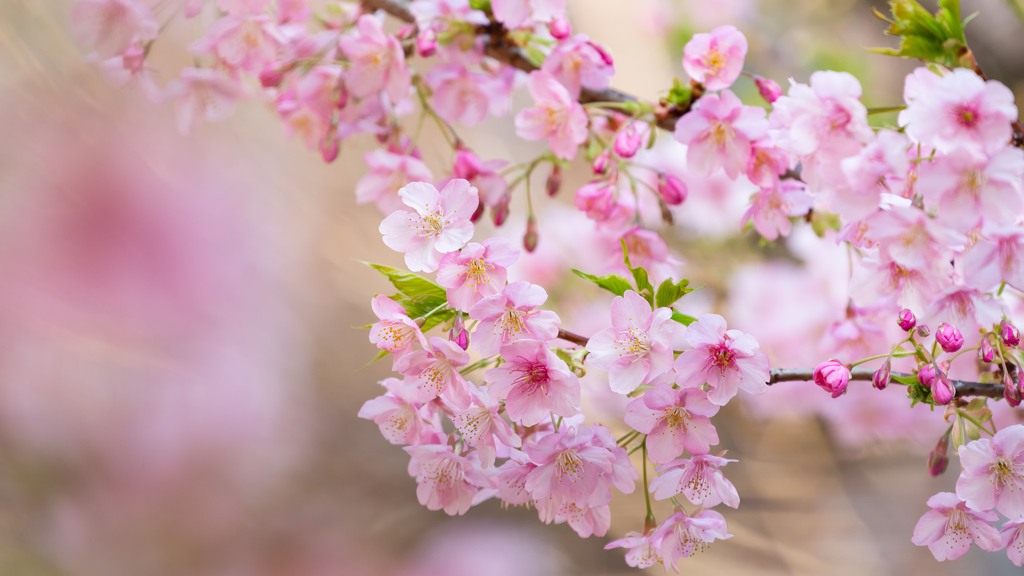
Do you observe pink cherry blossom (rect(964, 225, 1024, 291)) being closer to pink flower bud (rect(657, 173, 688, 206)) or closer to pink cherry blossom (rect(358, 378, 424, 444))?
pink flower bud (rect(657, 173, 688, 206))

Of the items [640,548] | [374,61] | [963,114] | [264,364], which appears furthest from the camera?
[264,364]

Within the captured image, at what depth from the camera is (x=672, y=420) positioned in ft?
1.32

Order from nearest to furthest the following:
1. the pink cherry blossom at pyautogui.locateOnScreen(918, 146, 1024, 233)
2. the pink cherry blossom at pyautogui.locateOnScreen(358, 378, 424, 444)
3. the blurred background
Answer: the pink cherry blossom at pyautogui.locateOnScreen(918, 146, 1024, 233), the pink cherry blossom at pyautogui.locateOnScreen(358, 378, 424, 444), the blurred background

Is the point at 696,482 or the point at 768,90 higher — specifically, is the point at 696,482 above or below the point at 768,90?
below

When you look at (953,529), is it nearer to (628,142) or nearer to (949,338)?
(949,338)

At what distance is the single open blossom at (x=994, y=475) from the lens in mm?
397

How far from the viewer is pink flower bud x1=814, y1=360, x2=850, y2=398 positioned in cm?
41

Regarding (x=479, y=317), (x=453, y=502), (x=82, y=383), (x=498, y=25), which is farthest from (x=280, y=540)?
(x=498, y=25)

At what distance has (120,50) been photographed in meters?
0.54

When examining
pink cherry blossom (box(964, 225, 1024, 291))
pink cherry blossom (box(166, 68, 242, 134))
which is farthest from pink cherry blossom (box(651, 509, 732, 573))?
pink cherry blossom (box(166, 68, 242, 134))

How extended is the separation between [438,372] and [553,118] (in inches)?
11.1

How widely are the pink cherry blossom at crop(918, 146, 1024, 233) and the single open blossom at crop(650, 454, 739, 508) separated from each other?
21cm

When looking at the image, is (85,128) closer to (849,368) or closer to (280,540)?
(280,540)

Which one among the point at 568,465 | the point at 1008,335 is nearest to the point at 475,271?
the point at 568,465
